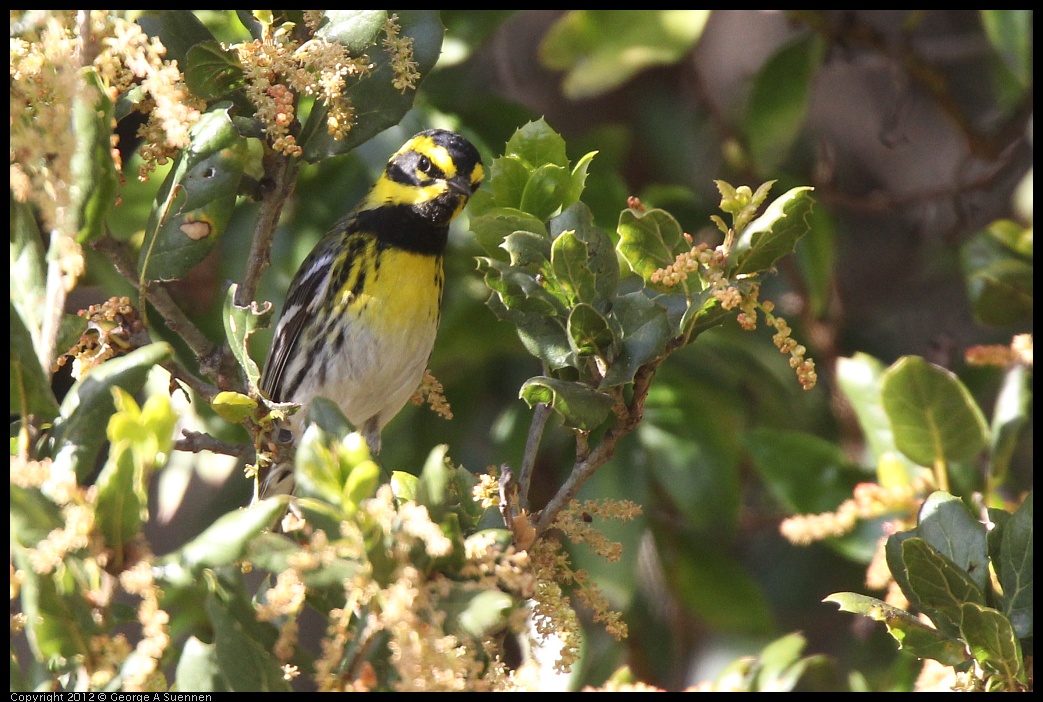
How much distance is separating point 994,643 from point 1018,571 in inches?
5.3

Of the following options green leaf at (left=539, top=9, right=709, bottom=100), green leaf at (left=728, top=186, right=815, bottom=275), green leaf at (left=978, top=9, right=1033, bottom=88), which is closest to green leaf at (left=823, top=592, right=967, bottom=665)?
green leaf at (left=728, top=186, right=815, bottom=275)

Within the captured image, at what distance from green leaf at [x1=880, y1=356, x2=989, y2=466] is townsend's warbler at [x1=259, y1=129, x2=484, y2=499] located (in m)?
1.14

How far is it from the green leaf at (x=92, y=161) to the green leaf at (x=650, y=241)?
69 cm

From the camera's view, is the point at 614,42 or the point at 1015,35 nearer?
the point at 1015,35

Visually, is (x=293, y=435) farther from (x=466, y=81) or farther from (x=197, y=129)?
(x=466, y=81)

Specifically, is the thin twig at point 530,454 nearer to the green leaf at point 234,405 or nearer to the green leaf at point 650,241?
the green leaf at point 650,241

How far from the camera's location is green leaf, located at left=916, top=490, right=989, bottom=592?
163cm

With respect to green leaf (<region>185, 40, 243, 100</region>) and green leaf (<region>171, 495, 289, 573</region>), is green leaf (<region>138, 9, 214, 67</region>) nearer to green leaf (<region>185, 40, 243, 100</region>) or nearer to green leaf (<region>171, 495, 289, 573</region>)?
green leaf (<region>185, 40, 243, 100</region>)

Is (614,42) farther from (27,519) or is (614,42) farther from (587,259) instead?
(27,519)

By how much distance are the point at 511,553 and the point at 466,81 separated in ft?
8.80

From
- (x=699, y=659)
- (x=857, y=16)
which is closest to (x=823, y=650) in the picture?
(x=699, y=659)

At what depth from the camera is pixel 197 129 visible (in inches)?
62.6

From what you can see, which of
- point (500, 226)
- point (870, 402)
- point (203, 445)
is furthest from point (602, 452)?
point (870, 402)

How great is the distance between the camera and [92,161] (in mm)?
1401
